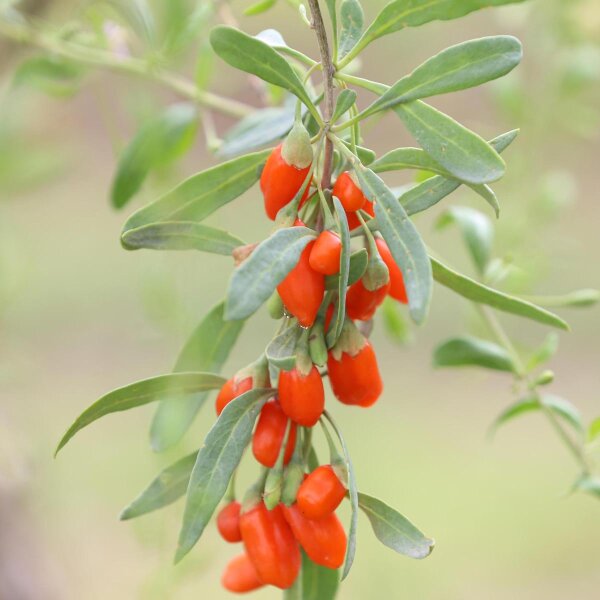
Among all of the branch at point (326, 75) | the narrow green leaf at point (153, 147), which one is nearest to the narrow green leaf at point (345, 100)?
the branch at point (326, 75)

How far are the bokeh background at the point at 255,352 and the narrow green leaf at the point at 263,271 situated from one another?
1.54 feet

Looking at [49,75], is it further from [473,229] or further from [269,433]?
[269,433]

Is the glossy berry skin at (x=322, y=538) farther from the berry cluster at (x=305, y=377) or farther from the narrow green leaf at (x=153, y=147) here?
the narrow green leaf at (x=153, y=147)

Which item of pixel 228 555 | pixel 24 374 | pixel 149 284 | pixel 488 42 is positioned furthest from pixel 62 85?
pixel 228 555

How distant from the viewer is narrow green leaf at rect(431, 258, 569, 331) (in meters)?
0.49

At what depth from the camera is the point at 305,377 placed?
453mm

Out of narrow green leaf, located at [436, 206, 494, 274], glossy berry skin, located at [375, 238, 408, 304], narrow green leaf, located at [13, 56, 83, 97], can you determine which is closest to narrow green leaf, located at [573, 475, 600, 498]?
narrow green leaf, located at [436, 206, 494, 274]

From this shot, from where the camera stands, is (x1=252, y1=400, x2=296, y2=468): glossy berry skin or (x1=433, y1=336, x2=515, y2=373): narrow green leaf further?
(x1=433, y1=336, x2=515, y2=373): narrow green leaf

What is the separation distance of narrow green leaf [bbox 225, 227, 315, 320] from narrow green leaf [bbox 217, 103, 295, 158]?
0.65 ft

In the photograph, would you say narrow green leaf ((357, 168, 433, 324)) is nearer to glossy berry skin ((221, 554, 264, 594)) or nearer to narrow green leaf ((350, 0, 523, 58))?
narrow green leaf ((350, 0, 523, 58))

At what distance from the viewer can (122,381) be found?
11.1ft

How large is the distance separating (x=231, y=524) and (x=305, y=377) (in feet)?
0.41

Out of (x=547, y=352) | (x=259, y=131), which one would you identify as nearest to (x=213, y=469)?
(x=259, y=131)

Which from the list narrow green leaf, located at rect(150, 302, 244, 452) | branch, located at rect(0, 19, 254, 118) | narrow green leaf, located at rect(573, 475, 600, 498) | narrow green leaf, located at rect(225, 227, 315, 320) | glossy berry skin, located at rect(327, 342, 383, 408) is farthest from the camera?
branch, located at rect(0, 19, 254, 118)
